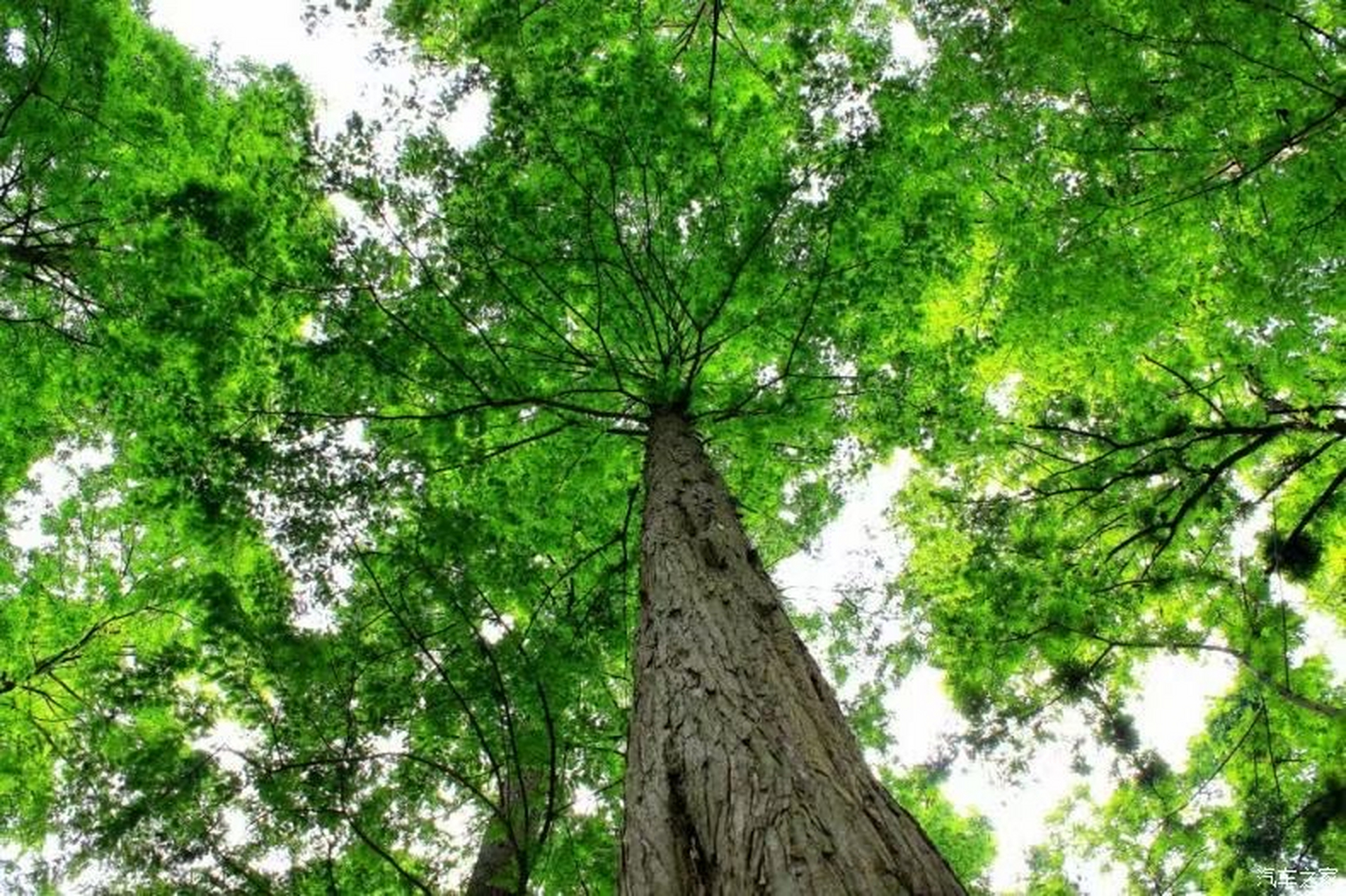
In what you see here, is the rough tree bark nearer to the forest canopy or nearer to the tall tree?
the forest canopy

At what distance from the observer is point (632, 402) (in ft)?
20.5

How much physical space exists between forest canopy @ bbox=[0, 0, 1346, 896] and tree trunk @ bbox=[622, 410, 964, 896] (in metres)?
0.02

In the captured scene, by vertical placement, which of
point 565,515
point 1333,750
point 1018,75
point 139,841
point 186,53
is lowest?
point 139,841

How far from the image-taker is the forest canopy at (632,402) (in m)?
3.64

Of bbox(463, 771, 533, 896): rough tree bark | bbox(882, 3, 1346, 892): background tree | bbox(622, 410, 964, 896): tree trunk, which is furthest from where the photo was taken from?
bbox(882, 3, 1346, 892): background tree

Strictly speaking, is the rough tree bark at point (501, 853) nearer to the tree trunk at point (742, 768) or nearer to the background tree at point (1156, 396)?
the tree trunk at point (742, 768)

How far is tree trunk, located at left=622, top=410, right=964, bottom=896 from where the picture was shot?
1.78m

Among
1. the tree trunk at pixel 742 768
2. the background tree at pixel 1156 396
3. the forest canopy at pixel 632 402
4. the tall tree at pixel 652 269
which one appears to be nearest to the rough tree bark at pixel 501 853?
the forest canopy at pixel 632 402

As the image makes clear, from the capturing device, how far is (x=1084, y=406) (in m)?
8.09

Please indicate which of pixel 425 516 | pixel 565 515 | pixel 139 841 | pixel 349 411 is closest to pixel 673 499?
pixel 425 516

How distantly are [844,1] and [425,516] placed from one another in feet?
19.7

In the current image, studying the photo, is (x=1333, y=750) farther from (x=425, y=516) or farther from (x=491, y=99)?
(x=491, y=99)

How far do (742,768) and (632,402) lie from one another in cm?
431

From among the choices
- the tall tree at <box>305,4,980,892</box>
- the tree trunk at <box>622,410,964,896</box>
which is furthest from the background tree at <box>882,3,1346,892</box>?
the tree trunk at <box>622,410,964,896</box>
